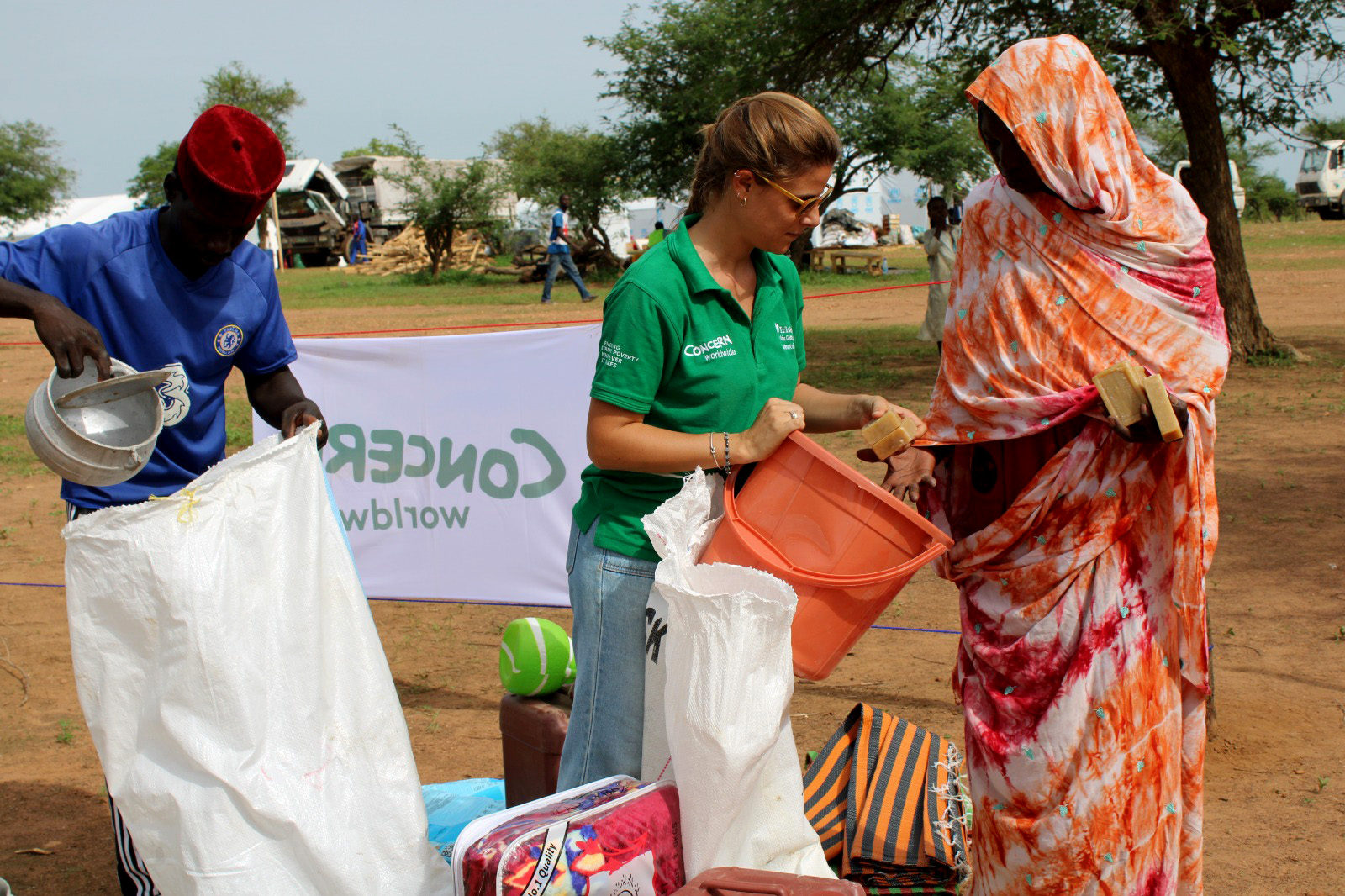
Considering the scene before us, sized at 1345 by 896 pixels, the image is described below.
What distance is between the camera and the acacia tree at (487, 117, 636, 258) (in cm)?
2800

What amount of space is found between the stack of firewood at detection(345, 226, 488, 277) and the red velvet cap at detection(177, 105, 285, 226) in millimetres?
28124

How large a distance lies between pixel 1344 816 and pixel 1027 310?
1.88m

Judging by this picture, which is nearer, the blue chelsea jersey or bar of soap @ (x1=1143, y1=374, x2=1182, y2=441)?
bar of soap @ (x1=1143, y1=374, x2=1182, y2=441)

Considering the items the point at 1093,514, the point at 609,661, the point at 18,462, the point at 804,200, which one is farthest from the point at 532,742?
the point at 18,462

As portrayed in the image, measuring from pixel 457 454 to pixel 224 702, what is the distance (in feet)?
8.55

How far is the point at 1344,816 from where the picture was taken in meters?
3.16

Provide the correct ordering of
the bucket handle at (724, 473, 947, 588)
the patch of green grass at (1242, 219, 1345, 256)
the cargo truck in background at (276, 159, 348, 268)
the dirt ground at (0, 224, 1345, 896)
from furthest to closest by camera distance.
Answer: the cargo truck in background at (276, 159, 348, 268) → the patch of green grass at (1242, 219, 1345, 256) → the dirt ground at (0, 224, 1345, 896) → the bucket handle at (724, 473, 947, 588)

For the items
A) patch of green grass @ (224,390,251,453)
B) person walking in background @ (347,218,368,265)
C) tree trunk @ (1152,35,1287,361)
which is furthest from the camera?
person walking in background @ (347,218,368,265)

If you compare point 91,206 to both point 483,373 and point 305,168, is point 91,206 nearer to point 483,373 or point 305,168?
point 305,168

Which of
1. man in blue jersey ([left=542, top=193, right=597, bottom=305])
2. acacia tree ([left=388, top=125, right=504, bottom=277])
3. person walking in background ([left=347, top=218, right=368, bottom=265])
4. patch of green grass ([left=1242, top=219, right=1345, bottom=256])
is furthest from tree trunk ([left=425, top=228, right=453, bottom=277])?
patch of green grass ([left=1242, top=219, right=1345, bottom=256])

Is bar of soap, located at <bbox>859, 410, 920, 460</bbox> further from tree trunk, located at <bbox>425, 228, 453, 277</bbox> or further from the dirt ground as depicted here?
tree trunk, located at <bbox>425, 228, 453, 277</bbox>

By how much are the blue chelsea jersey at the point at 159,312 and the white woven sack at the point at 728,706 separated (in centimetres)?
113

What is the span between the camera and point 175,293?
8.05 ft

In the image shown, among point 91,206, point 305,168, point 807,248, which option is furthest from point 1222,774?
point 91,206
